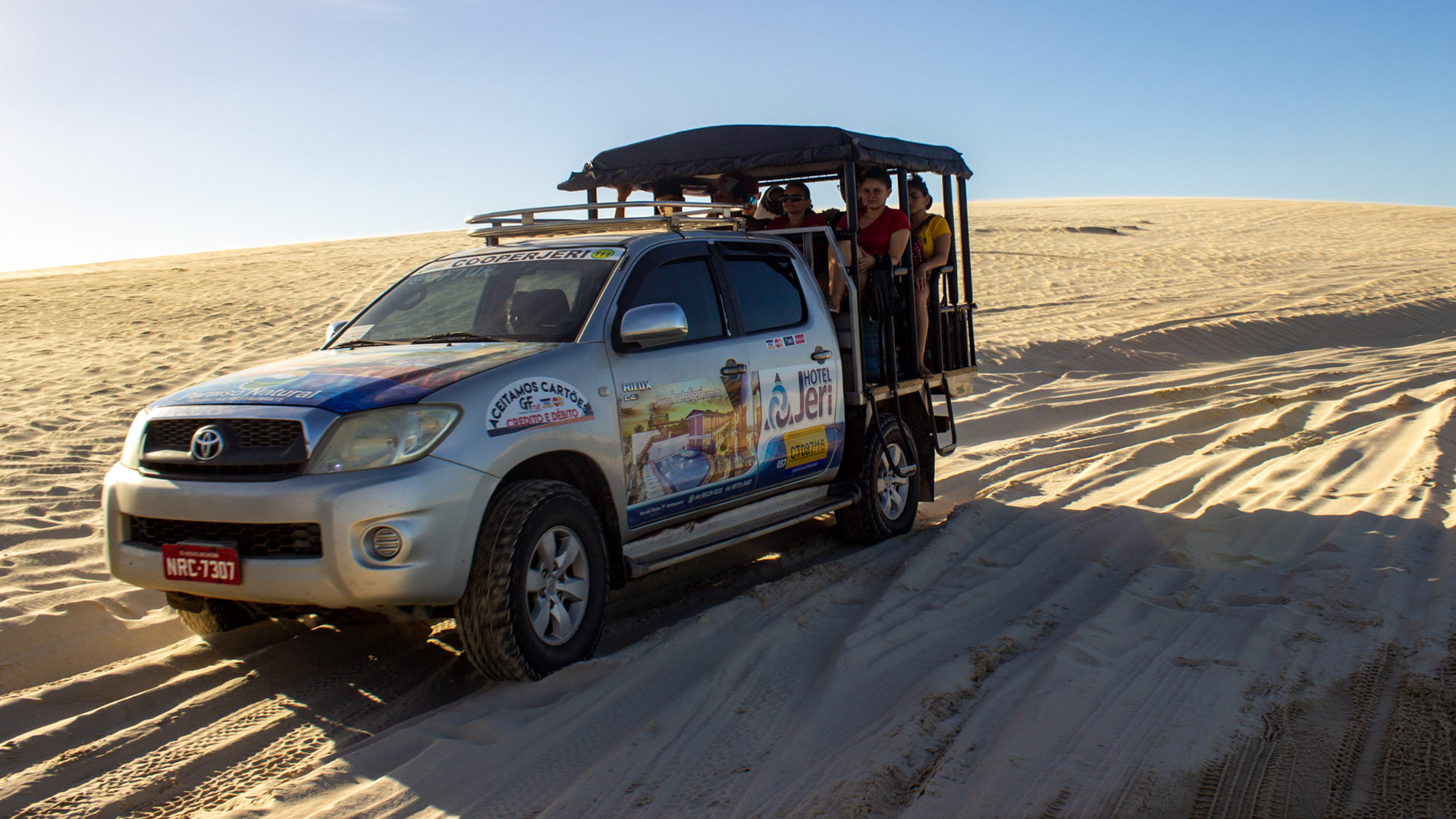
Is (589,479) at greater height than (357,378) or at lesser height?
lesser

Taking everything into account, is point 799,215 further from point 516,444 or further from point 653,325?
point 516,444

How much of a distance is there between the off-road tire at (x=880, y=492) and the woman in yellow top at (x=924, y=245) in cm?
66

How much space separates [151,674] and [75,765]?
831 mm

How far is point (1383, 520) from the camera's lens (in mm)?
6477

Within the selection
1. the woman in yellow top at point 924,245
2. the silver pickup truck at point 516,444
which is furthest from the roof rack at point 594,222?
the woman in yellow top at point 924,245

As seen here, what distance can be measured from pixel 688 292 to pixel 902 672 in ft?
7.22

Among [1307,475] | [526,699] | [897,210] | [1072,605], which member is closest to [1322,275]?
[1307,475]

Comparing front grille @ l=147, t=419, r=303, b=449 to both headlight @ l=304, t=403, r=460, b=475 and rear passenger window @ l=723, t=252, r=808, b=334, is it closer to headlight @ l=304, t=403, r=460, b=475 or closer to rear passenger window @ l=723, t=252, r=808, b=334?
headlight @ l=304, t=403, r=460, b=475

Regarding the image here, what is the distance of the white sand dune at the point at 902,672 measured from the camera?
341 centimetres

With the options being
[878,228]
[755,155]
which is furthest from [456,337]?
[878,228]

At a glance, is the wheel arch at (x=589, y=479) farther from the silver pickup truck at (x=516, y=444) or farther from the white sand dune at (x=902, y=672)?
the white sand dune at (x=902, y=672)

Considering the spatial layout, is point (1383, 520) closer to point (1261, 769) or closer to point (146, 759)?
point (1261, 769)

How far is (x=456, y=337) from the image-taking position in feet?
16.7

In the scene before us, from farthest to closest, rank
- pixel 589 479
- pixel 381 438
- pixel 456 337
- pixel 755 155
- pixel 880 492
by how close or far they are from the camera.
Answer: pixel 755 155
pixel 880 492
pixel 456 337
pixel 589 479
pixel 381 438
